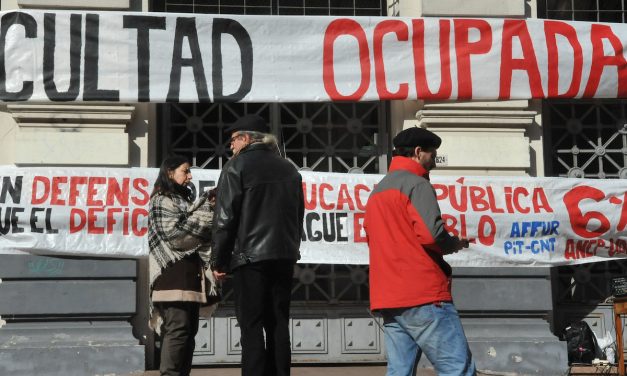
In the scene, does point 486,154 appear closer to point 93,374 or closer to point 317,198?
point 317,198

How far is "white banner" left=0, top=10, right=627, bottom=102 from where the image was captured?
888cm

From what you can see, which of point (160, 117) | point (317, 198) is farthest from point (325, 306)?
point (160, 117)

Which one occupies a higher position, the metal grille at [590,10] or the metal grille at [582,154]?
the metal grille at [590,10]

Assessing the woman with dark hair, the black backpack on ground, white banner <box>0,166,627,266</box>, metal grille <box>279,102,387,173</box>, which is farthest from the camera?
metal grille <box>279,102,387,173</box>

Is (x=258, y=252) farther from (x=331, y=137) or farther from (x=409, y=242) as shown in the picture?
(x=331, y=137)

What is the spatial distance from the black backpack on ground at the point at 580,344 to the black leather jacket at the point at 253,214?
4526mm

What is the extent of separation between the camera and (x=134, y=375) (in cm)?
851

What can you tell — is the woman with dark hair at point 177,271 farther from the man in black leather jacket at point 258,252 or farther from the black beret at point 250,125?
the man in black leather jacket at point 258,252

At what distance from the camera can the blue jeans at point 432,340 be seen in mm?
4762

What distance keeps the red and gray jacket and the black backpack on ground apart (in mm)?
4661

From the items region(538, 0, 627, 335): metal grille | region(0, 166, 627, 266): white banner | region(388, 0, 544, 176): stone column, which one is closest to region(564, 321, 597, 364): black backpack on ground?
region(538, 0, 627, 335): metal grille

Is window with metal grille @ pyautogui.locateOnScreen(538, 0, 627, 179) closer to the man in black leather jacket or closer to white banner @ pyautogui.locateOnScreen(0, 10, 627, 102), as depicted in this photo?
white banner @ pyautogui.locateOnScreen(0, 10, 627, 102)

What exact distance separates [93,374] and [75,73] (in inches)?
109

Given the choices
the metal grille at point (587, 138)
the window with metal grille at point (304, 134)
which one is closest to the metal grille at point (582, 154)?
the metal grille at point (587, 138)
